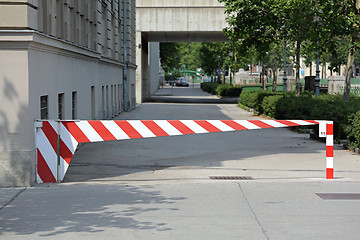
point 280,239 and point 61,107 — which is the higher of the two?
point 61,107

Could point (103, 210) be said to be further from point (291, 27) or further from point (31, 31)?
point (291, 27)

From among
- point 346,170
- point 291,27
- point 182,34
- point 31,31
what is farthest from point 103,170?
point 182,34

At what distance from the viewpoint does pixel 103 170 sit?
1353cm

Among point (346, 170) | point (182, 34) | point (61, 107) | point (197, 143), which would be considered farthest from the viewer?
point (182, 34)

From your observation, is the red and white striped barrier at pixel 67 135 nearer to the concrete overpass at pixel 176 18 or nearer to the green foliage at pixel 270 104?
the green foliage at pixel 270 104

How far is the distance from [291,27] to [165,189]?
22.1 metres

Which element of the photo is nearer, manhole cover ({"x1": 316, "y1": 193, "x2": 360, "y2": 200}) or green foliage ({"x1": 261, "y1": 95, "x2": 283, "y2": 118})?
manhole cover ({"x1": 316, "y1": 193, "x2": 360, "y2": 200})

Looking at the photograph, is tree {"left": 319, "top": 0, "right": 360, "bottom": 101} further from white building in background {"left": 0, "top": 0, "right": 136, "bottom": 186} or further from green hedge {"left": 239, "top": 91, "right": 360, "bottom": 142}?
white building in background {"left": 0, "top": 0, "right": 136, "bottom": 186}

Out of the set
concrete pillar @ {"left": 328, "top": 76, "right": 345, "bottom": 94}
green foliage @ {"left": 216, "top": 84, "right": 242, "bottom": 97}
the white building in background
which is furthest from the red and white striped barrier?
green foliage @ {"left": 216, "top": 84, "right": 242, "bottom": 97}

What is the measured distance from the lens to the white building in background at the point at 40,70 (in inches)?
440

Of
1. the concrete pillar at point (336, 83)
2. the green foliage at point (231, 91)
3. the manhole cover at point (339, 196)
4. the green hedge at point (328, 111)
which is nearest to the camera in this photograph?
the manhole cover at point (339, 196)

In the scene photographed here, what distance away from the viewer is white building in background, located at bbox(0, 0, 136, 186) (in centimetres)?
1118

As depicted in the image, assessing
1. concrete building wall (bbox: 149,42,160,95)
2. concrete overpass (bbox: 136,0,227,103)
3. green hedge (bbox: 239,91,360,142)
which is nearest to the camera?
green hedge (bbox: 239,91,360,142)

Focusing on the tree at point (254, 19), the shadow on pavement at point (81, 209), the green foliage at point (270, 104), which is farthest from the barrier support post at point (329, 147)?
the tree at point (254, 19)
